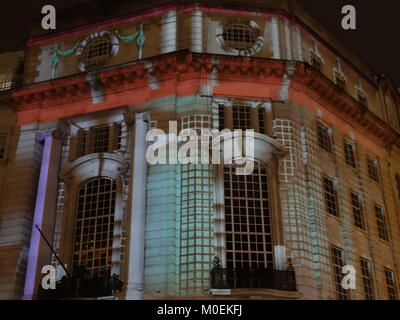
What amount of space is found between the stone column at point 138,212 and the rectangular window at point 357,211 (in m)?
10.6

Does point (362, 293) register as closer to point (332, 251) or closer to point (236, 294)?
point (332, 251)

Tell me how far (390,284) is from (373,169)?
641 centimetres

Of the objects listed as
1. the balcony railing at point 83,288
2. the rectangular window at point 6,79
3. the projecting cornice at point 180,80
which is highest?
the rectangular window at point 6,79

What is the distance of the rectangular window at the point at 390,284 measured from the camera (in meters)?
30.7

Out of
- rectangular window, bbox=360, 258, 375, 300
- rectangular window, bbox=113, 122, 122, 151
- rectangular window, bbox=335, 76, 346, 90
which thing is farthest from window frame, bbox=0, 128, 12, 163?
rectangular window, bbox=360, 258, 375, 300

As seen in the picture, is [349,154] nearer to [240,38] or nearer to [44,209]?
[240,38]

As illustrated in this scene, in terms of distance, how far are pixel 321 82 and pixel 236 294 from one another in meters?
11.9

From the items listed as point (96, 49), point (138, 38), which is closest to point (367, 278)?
point (138, 38)

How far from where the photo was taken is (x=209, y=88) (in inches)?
1147

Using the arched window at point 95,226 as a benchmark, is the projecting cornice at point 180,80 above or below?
above

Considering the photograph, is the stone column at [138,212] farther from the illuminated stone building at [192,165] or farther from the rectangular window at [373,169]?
the rectangular window at [373,169]

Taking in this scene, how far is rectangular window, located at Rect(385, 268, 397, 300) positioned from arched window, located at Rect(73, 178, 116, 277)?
45.2 feet

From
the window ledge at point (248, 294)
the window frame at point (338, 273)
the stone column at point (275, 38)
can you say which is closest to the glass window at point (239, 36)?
the stone column at point (275, 38)
